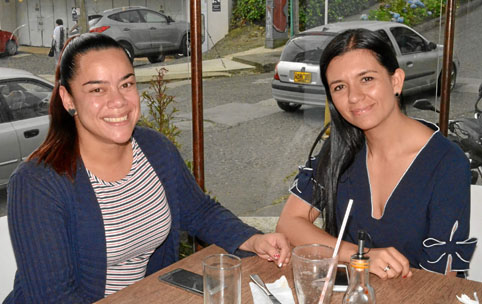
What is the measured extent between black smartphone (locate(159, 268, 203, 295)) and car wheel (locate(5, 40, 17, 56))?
1.61 metres

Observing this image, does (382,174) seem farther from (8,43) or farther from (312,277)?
(8,43)

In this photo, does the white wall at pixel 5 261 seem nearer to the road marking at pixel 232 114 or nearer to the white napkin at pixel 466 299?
the white napkin at pixel 466 299

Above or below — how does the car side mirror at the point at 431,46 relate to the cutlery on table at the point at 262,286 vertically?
above

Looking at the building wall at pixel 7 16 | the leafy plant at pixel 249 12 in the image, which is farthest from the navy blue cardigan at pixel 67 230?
the leafy plant at pixel 249 12

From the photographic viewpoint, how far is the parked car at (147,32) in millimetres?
3021

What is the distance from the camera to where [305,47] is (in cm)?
381

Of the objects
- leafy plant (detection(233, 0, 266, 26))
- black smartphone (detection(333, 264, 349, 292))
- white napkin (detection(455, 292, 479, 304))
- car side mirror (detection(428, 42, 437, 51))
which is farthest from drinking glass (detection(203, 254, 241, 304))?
car side mirror (detection(428, 42, 437, 51))

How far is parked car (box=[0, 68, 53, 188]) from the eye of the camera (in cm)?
269

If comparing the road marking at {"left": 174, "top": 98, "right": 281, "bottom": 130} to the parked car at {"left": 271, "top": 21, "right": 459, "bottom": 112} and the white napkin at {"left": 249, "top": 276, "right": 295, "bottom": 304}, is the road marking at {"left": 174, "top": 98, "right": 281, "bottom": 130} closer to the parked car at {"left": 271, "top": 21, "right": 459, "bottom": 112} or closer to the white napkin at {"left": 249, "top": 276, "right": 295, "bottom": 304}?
the parked car at {"left": 271, "top": 21, "right": 459, "bottom": 112}

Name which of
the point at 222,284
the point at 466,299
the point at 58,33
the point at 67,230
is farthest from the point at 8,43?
the point at 466,299

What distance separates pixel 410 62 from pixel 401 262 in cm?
277

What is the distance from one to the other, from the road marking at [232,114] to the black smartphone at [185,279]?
5.89 ft

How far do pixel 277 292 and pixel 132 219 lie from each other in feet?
1.85

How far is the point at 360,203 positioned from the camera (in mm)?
1920
